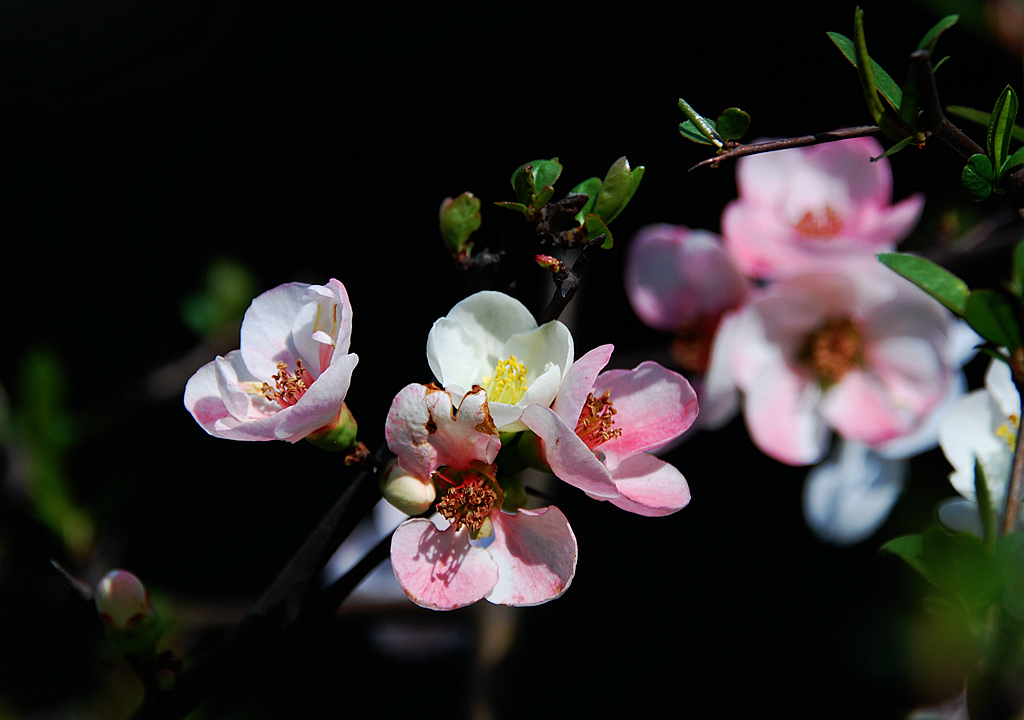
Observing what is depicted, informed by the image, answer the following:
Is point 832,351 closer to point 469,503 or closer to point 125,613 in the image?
point 469,503

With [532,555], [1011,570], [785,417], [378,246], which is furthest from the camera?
[378,246]

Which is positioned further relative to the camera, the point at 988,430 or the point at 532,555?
the point at 988,430

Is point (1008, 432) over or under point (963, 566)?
under

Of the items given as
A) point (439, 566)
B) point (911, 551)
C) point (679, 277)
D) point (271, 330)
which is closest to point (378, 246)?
point (679, 277)

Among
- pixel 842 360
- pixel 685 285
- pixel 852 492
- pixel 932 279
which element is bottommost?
pixel 852 492

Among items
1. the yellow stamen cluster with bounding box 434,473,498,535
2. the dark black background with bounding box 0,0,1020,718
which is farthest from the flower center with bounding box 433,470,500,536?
the dark black background with bounding box 0,0,1020,718

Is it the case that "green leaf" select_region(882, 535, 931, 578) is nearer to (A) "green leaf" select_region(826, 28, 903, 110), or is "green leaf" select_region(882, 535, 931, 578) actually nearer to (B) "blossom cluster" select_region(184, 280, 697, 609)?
(B) "blossom cluster" select_region(184, 280, 697, 609)
